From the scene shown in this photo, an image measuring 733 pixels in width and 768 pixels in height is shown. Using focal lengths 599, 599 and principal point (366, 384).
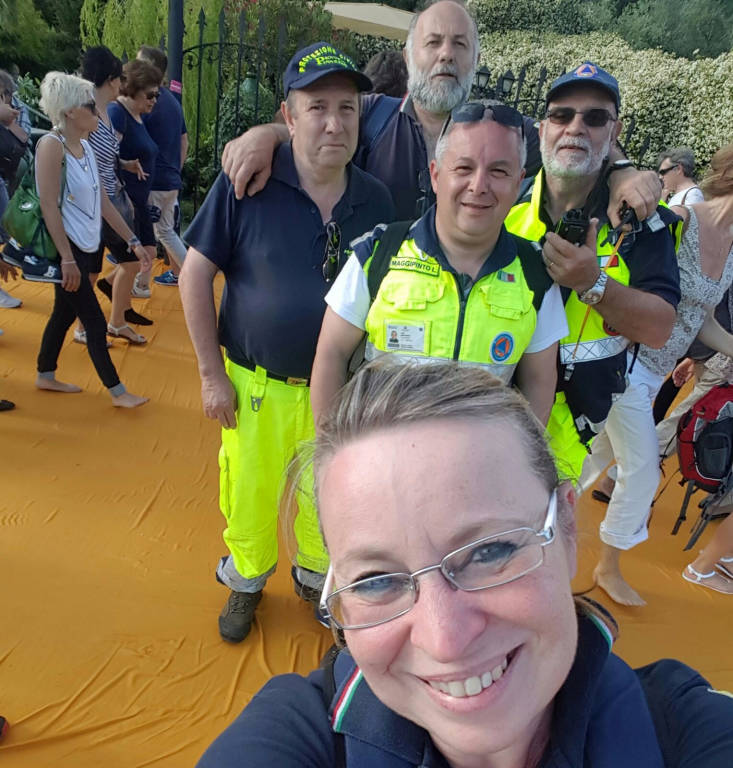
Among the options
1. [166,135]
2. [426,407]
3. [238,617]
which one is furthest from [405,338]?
[166,135]

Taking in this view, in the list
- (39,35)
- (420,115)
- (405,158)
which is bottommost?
(405,158)

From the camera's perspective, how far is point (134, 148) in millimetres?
5035

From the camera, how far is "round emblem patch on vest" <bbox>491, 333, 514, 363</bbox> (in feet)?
5.91

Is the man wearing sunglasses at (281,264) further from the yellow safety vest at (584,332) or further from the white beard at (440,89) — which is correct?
the yellow safety vest at (584,332)

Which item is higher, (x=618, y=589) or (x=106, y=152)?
(x=106, y=152)

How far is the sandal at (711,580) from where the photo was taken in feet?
10.3

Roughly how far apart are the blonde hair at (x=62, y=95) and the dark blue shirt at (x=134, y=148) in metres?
1.28

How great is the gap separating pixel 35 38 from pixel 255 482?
743 inches

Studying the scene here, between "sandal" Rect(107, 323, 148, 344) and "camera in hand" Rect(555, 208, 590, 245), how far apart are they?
13.2ft

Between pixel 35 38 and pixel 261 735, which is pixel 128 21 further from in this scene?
pixel 261 735

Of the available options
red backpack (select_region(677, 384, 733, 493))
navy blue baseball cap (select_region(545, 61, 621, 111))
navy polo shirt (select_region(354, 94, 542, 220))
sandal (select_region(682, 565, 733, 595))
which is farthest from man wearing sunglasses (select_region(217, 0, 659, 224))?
sandal (select_region(682, 565, 733, 595))

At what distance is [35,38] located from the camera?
16.2 meters

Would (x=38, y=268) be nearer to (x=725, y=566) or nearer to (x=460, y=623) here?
(x=460, y=623)

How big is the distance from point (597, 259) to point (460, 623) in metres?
1.42
